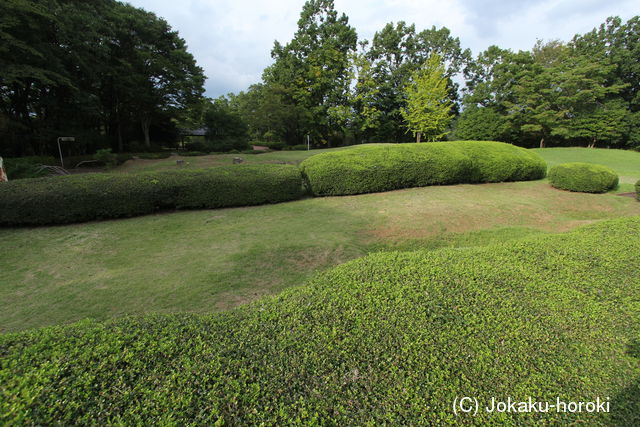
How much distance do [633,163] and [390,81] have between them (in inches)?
865

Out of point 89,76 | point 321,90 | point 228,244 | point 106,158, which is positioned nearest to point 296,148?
point 321,90

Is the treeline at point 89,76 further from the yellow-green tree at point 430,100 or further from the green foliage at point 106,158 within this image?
the yellow-green tree at point 430,100

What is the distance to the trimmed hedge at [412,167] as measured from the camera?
827 cm

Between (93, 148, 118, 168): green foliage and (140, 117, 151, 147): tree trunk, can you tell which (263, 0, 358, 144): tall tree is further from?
(93, 148, 118, 168): green foliage

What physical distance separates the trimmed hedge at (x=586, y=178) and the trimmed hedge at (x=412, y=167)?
1357 millimetres

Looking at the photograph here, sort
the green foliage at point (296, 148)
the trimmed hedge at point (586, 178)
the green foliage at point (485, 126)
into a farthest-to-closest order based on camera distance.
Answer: the green foliage at point (296, 148) < the green foliage at point (485, 126) < the trimmed hedge at point (586, 178)

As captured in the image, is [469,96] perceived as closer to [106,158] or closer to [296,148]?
[296,148]

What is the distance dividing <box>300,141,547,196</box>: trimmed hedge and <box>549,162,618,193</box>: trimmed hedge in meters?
1.36

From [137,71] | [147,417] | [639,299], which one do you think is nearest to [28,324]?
[147,417]

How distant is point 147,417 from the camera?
3.67 feet

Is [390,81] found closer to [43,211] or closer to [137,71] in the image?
[137,71]

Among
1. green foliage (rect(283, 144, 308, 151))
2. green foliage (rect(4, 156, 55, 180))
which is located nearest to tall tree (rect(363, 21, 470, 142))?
green foliage (rect(283, 144, 308, 151))

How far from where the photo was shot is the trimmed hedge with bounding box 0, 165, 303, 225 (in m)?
6.03

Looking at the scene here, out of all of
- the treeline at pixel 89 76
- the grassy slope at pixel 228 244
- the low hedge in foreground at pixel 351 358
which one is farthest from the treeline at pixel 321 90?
the low hedge in foreground at pixel 351 358
